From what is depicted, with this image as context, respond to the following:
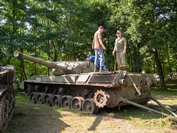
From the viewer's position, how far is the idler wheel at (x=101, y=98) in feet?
29.1

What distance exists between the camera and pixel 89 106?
973 centimetres

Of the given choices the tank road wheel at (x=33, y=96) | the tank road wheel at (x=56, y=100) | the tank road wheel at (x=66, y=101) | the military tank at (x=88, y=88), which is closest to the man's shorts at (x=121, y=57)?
the military tank at (x=88, y=88)

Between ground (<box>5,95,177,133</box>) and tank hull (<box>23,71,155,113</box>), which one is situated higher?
tank hull (<box>23,71,155,113</box>)

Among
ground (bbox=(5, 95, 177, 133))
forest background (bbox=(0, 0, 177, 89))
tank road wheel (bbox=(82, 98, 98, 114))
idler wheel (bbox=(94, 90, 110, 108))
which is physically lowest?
ground (bbox=(5, 95, 177, 133))

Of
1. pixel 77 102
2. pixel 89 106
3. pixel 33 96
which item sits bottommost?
pixel 89 106

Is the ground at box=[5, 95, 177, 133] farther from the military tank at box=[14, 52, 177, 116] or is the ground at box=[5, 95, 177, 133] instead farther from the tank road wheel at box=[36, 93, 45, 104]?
the tank road wheel at box=[36, 93, 45, 104]

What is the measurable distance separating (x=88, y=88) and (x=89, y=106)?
33.9 inches

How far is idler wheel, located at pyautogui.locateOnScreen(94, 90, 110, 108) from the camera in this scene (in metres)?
8.88

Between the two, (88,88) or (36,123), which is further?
(88,88)

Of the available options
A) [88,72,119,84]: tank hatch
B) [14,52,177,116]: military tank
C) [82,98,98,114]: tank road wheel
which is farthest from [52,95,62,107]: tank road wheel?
[88,72,119,84]: tank hatch

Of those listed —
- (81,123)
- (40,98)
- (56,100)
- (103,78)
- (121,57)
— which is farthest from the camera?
(40,98)

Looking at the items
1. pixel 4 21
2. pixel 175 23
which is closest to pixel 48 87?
pixel 4 21

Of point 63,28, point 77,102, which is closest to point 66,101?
point 77,102

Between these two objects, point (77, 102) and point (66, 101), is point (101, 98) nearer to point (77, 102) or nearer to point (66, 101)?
point (77, 102)
